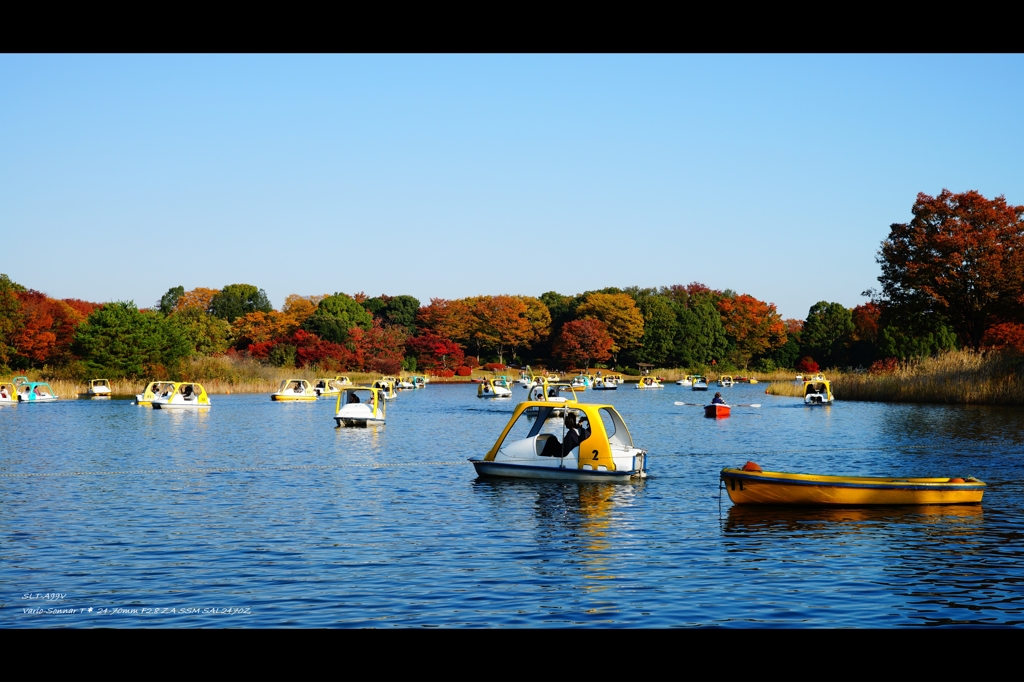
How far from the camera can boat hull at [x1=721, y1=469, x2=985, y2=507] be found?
2480cm

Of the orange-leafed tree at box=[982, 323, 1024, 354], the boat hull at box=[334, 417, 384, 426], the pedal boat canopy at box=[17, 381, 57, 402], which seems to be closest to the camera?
the boat hull at box=[334, 417, 384, 426]

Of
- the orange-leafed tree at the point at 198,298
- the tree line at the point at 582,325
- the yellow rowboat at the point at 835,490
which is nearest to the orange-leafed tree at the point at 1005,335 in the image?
the tree line at the point at 582,325

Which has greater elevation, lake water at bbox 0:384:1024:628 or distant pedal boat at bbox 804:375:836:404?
distant pedal boat at bbox 804:375:836:404

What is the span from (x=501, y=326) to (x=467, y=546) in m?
155

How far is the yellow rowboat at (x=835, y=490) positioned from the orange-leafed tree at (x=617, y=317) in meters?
147

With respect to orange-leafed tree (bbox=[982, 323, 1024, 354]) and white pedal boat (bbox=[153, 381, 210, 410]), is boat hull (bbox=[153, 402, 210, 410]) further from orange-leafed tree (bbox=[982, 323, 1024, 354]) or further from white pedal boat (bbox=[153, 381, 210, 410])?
orange-leafed tree (bbox=[982, 323, 1024, 354])

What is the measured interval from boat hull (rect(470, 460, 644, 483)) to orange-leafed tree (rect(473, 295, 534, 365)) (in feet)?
475

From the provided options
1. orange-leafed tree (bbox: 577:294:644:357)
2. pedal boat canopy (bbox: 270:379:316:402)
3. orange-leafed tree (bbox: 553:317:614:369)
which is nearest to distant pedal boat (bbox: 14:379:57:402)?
pedal boat canopy (bbox: 270:379:316:402)

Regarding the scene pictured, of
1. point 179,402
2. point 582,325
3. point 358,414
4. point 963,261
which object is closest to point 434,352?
point 582,325

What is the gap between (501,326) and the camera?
576ft

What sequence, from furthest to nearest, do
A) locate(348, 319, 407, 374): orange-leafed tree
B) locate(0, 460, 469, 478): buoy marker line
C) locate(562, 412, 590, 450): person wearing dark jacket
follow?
locate(348, 319, 407, 374): orange-leafed tree
locate(0, 460, 469, 478): buoy marker line
locate(562, 412, 590, 450): person wearing dark jacket

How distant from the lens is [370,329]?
16138 cm
